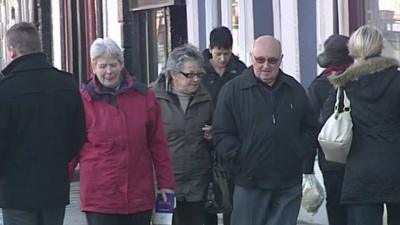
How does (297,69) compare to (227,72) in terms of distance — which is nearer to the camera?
(227,72)

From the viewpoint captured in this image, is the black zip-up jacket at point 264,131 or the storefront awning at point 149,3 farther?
the storefront awning at point 149,3

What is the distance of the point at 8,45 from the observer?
254 inches

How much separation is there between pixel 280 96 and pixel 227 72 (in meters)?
1.72

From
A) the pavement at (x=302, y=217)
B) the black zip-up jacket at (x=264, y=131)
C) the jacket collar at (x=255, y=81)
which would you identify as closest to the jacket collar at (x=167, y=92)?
the black zip-up jacket at (x=264, y=131)

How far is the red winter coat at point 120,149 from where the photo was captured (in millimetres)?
6367

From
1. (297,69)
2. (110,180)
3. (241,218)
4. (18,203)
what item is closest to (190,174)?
(241,218)

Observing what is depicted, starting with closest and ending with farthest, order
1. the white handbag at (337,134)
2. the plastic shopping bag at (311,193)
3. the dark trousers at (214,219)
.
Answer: the white handbag at (337,134), the plastic shopping bag at (311,193), the dark trousers at (214,219)

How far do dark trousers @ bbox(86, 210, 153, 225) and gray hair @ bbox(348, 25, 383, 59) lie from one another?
173 cm

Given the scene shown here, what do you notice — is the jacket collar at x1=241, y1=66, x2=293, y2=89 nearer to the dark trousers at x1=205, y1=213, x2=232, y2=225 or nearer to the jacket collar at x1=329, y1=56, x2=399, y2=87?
the jacket collar at x1=329, y1=56, x2=399, y2=87

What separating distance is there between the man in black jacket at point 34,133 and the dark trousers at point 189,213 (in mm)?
1133

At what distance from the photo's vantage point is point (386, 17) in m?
10.3

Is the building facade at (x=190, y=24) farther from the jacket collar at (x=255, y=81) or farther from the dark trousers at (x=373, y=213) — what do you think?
the dark trousers at (x=373, y=213)

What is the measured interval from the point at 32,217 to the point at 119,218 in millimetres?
540

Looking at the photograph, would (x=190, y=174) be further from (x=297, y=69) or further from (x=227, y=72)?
(x=297, y=69)
